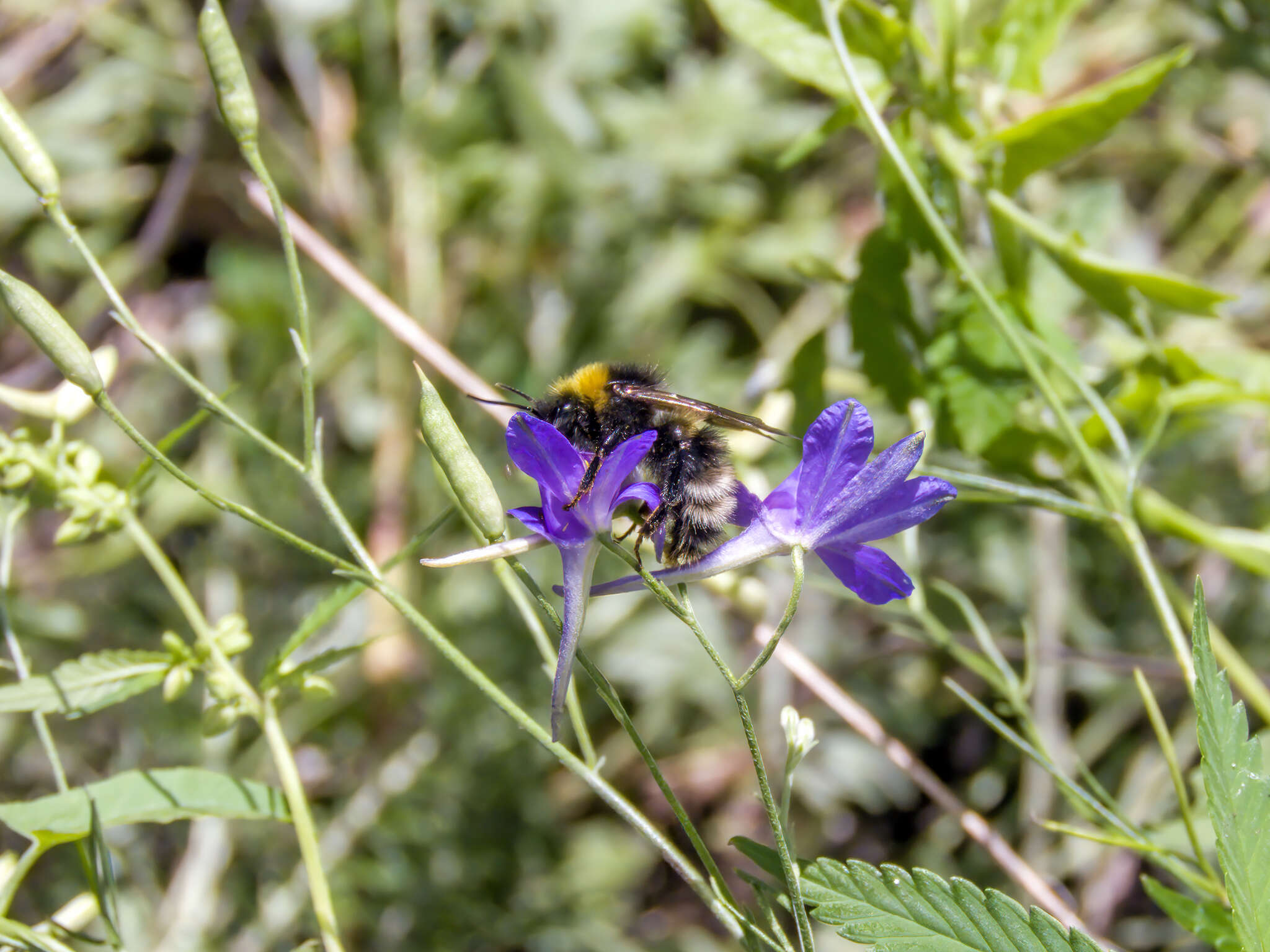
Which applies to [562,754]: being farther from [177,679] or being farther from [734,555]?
[177,679]

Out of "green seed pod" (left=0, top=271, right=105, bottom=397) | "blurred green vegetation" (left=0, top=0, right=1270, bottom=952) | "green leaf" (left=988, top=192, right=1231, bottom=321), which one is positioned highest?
"green seed pod" (left=0, top=271, right=105, bottom=397)

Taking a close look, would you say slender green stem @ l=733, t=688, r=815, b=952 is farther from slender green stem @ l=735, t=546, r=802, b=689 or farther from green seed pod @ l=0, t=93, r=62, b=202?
A: green seed pod @ l=0, t=93, r=62, b=202

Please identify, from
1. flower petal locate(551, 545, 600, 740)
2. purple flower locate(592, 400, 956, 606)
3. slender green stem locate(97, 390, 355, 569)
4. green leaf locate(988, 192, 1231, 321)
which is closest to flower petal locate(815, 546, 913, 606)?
purple flower locate(592, 400, 956, 606)

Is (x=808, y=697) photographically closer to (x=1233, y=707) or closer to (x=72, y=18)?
(x=1233, y=707)

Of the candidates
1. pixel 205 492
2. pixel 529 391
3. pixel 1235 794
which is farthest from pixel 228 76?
pixel 529 391

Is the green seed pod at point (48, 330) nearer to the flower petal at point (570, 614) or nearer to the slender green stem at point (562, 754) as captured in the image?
the slender green stem at point (562, 754)

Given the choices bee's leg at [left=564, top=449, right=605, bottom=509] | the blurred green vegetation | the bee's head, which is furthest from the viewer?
the blurred green vegetation

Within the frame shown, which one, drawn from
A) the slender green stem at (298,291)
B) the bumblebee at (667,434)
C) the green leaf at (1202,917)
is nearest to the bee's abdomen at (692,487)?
the bumblebee at (667,434)

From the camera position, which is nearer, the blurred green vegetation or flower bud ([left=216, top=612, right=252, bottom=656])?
flower bud ([left=216, top=612, right=252, bottom=656])
